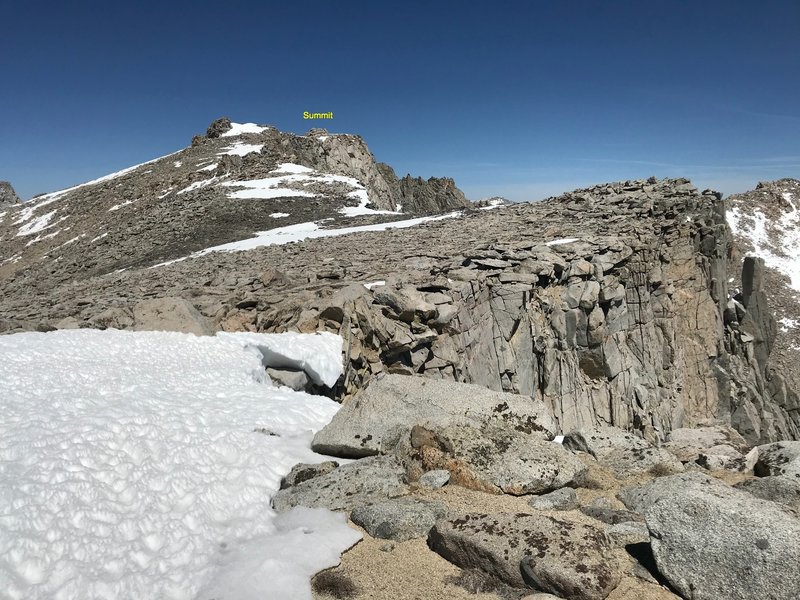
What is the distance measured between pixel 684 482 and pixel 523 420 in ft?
8.99

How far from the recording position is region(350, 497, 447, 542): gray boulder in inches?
256

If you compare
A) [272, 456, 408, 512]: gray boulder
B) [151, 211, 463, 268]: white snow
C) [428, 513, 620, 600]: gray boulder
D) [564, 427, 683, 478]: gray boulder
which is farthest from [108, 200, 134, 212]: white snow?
[428, 513, 620, 600]: gray boulder

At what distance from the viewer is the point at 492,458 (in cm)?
810

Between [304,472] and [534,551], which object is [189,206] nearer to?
[304,472]

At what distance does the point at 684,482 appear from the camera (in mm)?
7305

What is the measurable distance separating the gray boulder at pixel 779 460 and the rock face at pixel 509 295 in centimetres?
400

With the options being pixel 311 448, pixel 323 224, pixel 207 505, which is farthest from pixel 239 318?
pixel 323 224

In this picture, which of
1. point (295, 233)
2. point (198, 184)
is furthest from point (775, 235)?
point (198, 184)

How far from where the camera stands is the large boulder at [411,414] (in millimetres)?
9102

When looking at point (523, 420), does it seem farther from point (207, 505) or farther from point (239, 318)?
point (239, 318)

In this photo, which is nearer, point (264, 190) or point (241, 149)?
point (264, 190)

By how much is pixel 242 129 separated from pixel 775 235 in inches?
4291

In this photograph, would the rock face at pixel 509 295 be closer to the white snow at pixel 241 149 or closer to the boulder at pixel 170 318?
the boulder at pixel 170 318

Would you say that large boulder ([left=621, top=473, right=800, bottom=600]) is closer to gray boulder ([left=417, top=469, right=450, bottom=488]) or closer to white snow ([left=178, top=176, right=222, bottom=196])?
gray boulder ([left=417, top=469, right=450, bottom=488])
